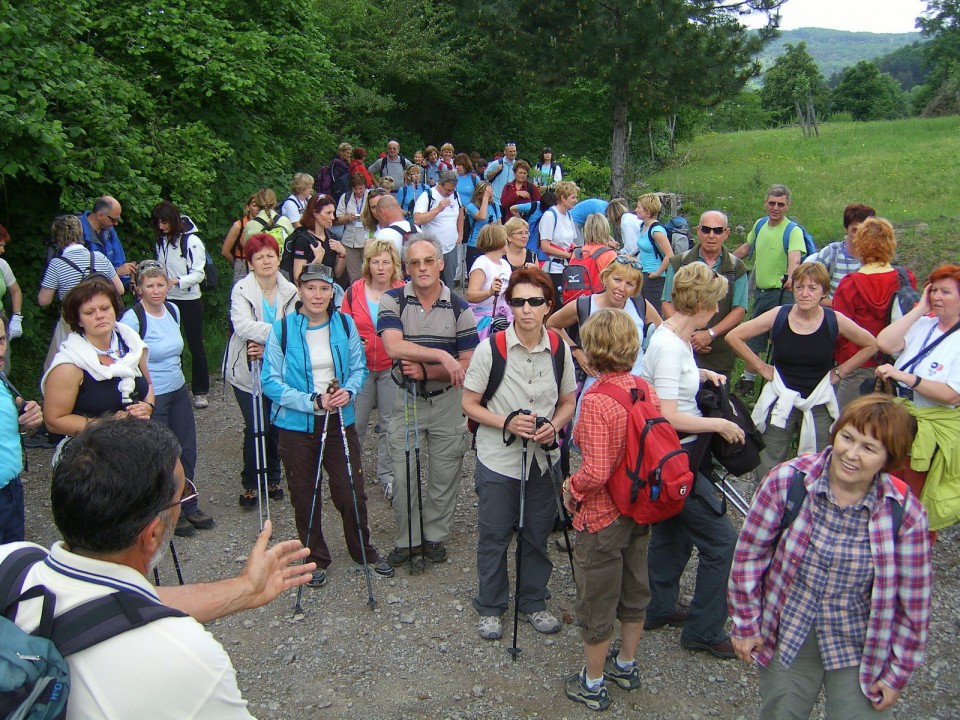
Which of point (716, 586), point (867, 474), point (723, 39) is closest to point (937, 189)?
point (723, 39)

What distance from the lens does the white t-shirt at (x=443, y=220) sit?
10109 millimetres

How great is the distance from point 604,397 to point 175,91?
8.66 meters

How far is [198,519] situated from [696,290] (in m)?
4.00

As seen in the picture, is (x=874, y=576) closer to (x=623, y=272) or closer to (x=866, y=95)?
(x=623, y=272)

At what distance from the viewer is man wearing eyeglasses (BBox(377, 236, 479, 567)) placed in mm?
5062

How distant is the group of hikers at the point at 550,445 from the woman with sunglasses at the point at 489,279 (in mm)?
19

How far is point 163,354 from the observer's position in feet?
18.5

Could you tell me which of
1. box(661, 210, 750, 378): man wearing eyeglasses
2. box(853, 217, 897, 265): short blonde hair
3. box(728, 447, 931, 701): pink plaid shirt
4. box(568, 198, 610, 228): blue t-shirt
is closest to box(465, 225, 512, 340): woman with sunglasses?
box(661, 210, 750, 378): man wearing eyeglasses

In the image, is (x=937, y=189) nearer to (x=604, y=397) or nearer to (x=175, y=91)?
(x=175, y=91)

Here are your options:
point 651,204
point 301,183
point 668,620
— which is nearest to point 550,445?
point 668,620

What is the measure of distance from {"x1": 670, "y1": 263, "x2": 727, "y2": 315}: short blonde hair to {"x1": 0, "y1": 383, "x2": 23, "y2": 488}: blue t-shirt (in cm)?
345

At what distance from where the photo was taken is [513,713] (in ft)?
13.2

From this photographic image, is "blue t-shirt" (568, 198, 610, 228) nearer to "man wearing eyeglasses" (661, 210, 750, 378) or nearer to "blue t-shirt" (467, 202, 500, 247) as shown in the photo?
"blue t-shirt" (467, 202, 500, 247)

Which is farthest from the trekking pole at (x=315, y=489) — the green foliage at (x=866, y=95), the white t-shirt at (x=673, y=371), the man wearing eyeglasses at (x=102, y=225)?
the green foliage at (x=866, y=95)
